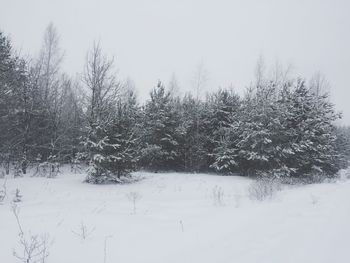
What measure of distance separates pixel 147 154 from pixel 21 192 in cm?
1076

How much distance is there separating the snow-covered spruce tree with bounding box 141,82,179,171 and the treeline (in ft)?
0.28

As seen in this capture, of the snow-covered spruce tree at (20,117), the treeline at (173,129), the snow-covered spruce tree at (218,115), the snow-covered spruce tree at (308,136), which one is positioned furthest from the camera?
the snow-covered spruce tree at (218,115)

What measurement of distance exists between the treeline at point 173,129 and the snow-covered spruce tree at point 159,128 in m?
0.08

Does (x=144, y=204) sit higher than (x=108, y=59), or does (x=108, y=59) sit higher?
(x=108, y=59)

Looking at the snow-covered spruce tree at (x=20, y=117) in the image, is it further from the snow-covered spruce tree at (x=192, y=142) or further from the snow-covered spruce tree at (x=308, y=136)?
the snow-covered spruce tree at (x=308, y=136)

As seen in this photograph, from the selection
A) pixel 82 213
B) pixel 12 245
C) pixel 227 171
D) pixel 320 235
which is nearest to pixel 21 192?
pixel 82 213

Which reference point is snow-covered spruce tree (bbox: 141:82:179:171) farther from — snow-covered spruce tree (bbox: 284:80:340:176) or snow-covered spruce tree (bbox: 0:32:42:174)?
snow-covered spruce tree (bbox: 284:80:340:176)

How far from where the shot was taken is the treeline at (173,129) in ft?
57.4

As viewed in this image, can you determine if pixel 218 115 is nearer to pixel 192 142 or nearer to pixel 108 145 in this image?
pixel 192 142

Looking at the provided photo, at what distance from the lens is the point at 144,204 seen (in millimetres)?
9367

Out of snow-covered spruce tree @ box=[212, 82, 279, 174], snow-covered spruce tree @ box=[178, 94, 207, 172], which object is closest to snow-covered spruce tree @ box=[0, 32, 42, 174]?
snow-covered spruce tree @ box=[178, 94, 207, 172]

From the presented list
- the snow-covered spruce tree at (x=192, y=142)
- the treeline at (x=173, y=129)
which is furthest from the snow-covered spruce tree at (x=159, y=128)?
the snow-covered spruce tree at (x=192, y=142)

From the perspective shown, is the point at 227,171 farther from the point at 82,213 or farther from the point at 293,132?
the point at 82,213

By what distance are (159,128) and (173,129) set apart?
1320 millimetres
